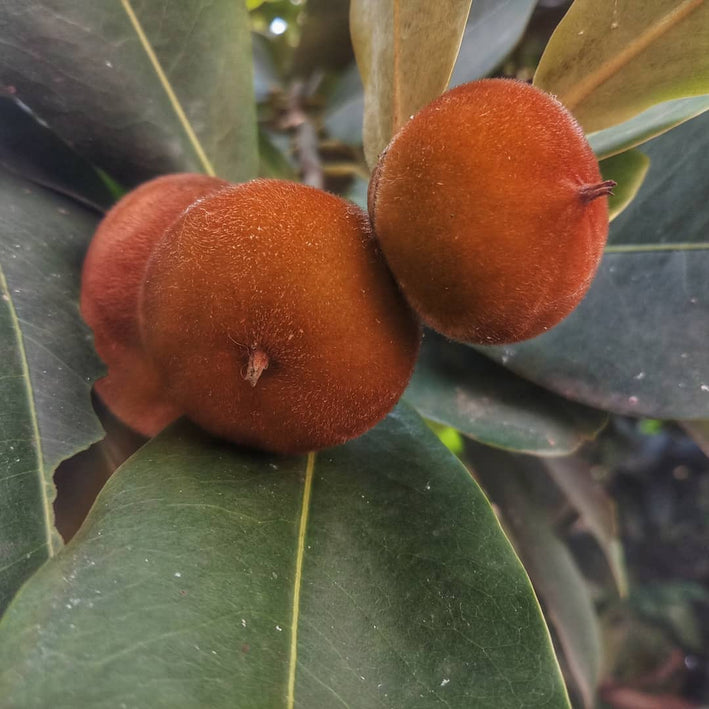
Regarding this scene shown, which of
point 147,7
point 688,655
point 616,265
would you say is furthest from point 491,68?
point 688,655

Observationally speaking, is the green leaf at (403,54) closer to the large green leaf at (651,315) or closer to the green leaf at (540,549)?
the large green leaf at (651,315)

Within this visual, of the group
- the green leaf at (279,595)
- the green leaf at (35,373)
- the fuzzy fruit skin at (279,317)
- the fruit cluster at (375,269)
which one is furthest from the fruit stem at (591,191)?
the green leaf at (35,373)

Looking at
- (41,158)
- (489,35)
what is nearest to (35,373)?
(41,158)

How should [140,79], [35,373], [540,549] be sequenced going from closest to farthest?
[35,373] → [140,79] → [540,549]

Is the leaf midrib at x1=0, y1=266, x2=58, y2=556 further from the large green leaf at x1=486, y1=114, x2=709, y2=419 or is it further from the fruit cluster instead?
the large green leaf at x1=486, y1=114, x2=709, y2=419

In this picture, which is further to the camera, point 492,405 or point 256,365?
point 492,405

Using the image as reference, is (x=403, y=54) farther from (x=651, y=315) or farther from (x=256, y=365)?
(x=651, y=315)

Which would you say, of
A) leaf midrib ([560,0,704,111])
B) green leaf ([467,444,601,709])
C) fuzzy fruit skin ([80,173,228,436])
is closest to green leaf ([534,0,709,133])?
leaf midrib ([560,0,704,111])
